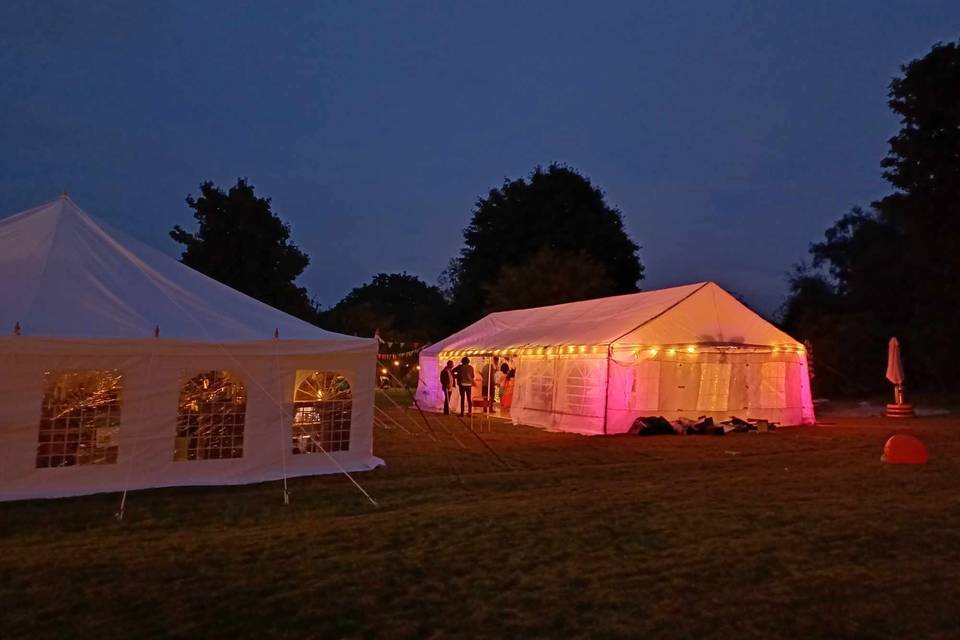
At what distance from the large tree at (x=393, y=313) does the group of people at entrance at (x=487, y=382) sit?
2.43 m

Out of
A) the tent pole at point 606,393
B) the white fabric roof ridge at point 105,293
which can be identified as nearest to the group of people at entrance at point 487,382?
the tent pole at point 606,393

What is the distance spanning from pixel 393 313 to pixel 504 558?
49064mm

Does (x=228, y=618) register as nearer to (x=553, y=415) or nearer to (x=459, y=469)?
(x=459, y=469)

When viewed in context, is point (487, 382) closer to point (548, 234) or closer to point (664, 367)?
point (664, 367)

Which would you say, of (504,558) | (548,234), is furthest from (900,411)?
(548,234)

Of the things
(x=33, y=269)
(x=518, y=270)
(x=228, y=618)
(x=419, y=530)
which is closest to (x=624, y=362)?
(x=419, y=530)

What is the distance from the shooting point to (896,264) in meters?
25.0

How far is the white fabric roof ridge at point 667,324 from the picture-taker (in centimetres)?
1423

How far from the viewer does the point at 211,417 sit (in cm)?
805

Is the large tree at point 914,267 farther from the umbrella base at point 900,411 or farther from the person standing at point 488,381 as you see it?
the person standing at point 488,381

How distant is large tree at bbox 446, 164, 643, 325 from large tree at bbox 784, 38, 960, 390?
9.95 m

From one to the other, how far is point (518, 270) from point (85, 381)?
25580mm

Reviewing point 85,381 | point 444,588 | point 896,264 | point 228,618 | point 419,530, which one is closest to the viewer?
point 228,618

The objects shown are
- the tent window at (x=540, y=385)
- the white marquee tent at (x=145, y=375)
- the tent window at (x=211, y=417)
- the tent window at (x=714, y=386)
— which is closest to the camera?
the white marquee tent at (x=145, y=375)
